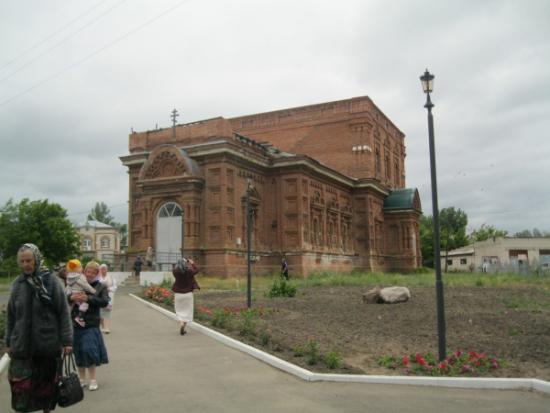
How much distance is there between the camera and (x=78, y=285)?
789cm

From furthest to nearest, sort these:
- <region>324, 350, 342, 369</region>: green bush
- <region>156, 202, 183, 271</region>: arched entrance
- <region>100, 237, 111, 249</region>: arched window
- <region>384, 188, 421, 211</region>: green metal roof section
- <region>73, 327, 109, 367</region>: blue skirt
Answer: <region>100, 237, 111, 249</region>: arched window < <region>384, 188, 421, 211</region>: green metal roof section < <region>156, 202, 183, 271</region>: arched entrance < <region>324, 350, 342, 369</region>: green bush < <region>73, 327, 109, 367</region>: blue skirt

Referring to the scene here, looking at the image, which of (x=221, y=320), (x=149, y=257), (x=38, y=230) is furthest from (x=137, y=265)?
(x=38, y=230)

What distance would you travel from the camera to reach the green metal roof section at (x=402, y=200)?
49.7m

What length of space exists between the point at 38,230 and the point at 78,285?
57.0m

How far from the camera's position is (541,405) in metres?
7.02

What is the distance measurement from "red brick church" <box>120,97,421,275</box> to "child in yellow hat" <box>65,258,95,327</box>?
Answer: 16664 millimetres

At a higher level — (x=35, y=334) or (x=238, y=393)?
(x=35, y=334)

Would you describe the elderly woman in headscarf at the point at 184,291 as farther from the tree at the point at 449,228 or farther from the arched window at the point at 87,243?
the arched window at the point at 87,243

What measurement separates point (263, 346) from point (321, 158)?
119ft

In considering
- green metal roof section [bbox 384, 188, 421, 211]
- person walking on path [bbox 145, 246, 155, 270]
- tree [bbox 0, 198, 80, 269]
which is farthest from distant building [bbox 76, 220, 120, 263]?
person walking on path [bbox 145, 246, 155, 270]

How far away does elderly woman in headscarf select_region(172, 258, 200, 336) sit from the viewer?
12977 millimetres

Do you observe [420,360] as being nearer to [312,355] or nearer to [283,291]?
[312,355]

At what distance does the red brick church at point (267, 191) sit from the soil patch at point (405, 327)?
9413 mm

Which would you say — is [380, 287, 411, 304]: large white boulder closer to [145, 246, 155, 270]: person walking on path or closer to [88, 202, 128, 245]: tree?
[145, 246, 155, 270]: person walking on path
